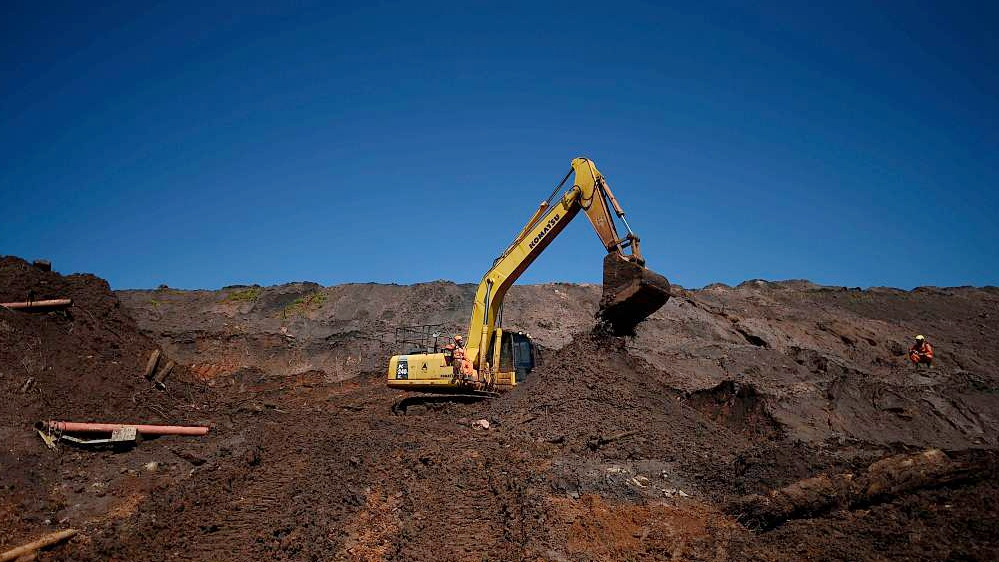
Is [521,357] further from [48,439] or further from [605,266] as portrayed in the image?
[48,439]

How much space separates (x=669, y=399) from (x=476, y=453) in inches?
143

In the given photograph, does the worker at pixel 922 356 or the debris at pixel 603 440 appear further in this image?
the worker at pixel 922 356

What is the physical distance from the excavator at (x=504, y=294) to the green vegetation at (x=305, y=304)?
43.7 ft

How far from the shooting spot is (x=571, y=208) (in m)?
12.0

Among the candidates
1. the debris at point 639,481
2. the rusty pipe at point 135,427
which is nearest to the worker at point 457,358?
the rusty pipe at point 135,427

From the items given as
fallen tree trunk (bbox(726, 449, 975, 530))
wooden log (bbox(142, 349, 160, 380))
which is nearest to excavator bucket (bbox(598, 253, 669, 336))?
fallen tree trunk (bbox(726, 449, 975, 530))

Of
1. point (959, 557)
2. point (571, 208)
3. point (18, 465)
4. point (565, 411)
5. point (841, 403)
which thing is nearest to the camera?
point (959, 557)

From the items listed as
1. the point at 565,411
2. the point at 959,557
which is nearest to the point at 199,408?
the point at 565,411

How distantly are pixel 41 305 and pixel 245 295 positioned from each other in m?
13.1

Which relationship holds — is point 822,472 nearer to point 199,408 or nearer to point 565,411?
point 565,411

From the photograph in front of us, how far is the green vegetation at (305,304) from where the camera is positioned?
2514 cm

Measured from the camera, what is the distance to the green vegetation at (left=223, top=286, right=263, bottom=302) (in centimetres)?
2622

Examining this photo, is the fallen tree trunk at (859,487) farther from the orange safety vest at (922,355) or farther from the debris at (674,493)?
the orange safety vest at (922,355)

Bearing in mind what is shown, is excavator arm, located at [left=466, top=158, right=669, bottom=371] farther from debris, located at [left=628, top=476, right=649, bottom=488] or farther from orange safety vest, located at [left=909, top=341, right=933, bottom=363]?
orange safety vest, located at [left=909, top=341, right=933, bottom=363]
